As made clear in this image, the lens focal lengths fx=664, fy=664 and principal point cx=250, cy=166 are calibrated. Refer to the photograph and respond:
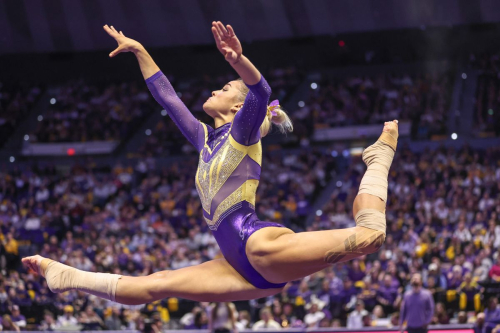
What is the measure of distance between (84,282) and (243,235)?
900 mm

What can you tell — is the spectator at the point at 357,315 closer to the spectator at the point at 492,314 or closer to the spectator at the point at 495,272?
the spectator at the point at 492,314

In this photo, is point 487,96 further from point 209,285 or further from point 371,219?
point 209,285

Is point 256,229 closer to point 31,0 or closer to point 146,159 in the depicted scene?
point 146,159

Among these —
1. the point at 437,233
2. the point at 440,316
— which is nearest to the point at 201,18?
the point at 437,233

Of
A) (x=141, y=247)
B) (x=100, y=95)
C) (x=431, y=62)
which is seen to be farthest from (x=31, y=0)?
(x=431, y=62)

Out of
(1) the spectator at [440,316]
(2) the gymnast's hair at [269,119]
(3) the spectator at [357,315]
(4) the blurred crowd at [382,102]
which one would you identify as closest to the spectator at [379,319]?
(3) the spectator at [357,315]

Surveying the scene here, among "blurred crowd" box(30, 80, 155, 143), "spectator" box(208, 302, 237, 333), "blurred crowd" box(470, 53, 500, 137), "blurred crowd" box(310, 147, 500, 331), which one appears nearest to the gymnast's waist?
"spectator" box(208, 302, 237, 333)

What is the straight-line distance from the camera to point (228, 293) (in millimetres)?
3412

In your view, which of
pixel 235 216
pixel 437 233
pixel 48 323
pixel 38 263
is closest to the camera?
pixel 235 216

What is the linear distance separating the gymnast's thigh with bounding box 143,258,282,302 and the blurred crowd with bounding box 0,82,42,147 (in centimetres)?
1695

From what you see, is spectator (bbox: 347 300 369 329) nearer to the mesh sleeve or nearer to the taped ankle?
the mesh sleeve

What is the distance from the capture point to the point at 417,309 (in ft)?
24.4

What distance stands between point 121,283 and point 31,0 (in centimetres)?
1658

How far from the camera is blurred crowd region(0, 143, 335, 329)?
391 inches
